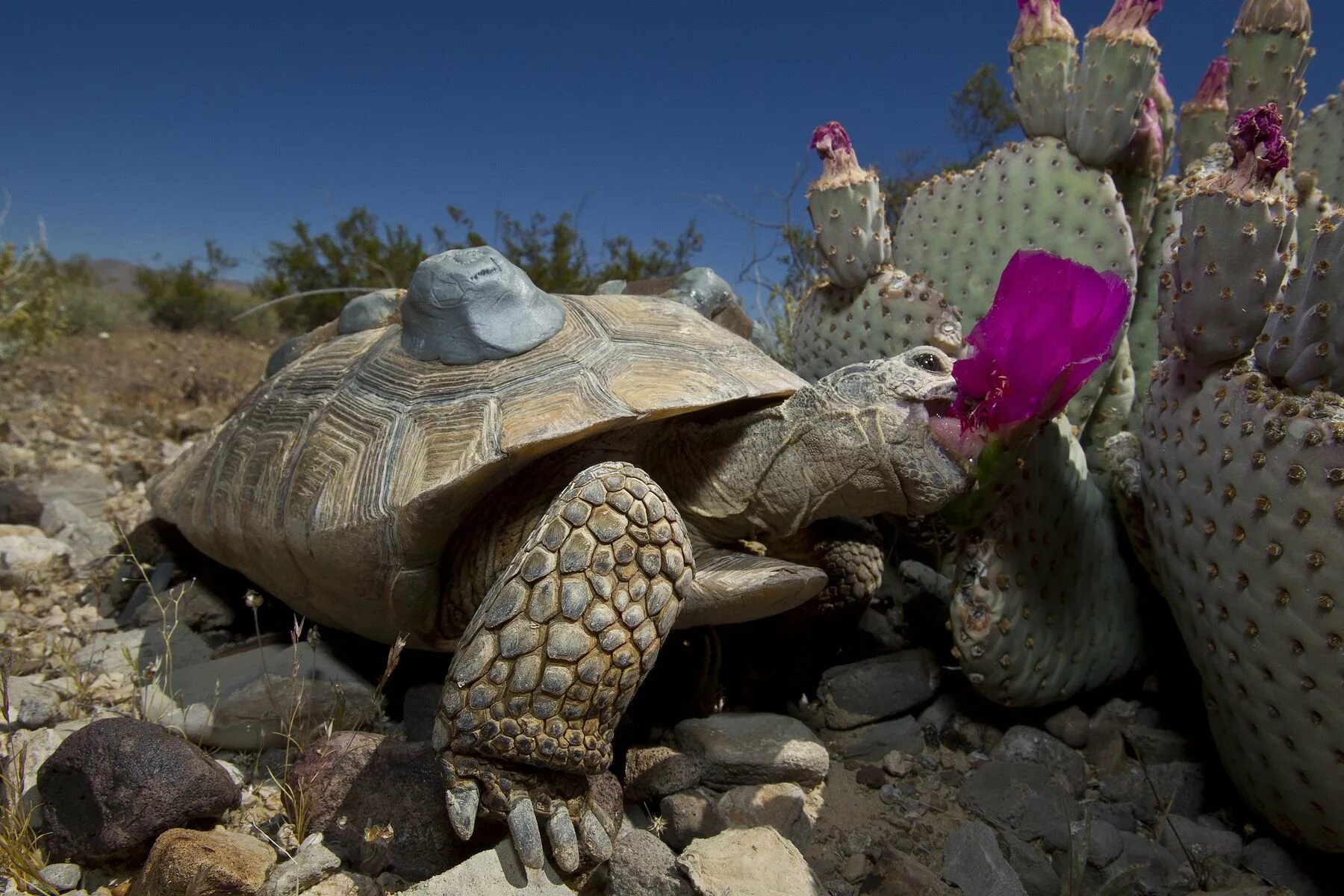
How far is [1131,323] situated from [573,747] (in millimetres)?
2888

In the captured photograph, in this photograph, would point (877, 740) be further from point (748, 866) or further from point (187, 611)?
point (187, 611)

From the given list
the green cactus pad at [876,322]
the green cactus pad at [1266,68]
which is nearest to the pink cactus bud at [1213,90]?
the green cactus pad at [1266,68]

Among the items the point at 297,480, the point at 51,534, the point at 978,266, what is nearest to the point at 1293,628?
the point at 978,266

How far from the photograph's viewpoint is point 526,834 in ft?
4.84

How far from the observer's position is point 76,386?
20.5 feet

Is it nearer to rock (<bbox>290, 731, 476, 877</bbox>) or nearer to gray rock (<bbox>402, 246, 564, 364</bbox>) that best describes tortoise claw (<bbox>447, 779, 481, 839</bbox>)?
rock (<bbox>290, 731, 476, 877</bbox>)

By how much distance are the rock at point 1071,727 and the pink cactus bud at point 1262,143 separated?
5.00 feet

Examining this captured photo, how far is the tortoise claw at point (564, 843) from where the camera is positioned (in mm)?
1504

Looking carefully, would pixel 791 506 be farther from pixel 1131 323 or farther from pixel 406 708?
pixel 1131 323

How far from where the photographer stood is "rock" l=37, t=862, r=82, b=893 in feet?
5.25

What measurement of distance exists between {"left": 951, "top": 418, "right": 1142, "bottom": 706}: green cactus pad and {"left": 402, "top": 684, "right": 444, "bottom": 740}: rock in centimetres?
145

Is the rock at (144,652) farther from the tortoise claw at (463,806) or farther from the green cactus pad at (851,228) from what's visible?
the green cactus pad at (851,228)

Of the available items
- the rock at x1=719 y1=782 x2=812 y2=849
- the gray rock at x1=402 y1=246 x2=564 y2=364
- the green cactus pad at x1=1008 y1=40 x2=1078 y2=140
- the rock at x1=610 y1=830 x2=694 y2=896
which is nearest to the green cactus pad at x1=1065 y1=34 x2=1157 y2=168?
the green cactus pad at x1=1008 y1=40 x2=1078 y2=140

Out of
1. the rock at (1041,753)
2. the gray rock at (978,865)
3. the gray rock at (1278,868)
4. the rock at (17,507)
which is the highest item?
the rock at (17,507)
